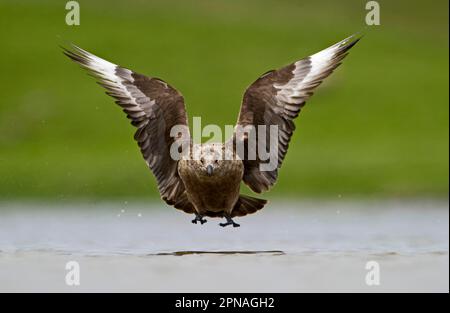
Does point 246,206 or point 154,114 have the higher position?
point 154,114

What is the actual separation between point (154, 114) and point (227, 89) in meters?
11.3

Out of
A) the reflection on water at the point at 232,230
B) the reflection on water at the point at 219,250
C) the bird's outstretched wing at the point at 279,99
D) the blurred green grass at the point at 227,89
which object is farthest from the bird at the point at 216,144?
the blurred green grass at the point at 227,89

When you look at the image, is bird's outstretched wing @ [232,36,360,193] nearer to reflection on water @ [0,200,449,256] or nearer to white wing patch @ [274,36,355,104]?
white wing patch @ [274,36,355,104]

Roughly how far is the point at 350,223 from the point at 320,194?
2.87m

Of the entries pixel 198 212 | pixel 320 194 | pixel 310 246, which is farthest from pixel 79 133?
pixel 198 212

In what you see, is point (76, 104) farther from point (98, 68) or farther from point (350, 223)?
point (98, 68)

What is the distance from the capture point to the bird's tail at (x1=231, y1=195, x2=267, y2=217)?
31.0 ft

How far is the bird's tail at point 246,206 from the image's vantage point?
31.0 feet

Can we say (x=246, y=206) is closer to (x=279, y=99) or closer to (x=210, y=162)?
(x=210, y=162)

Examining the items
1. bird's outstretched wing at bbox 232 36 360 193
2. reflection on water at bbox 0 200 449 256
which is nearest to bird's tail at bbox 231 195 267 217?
bird's outstretched wing at bbox 232 36 360 193

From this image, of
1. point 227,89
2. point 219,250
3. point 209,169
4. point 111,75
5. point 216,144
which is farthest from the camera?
point 227,89

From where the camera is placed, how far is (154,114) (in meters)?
9.34

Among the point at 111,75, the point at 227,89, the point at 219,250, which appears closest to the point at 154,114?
the point at 111,75

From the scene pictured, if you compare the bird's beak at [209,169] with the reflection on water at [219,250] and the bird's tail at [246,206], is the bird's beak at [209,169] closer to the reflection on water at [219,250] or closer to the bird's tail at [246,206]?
the bird's tail at [246,206]
